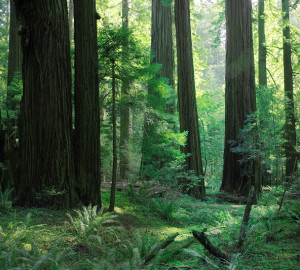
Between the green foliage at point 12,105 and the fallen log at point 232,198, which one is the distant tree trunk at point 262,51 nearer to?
the fallen log at point 232,198

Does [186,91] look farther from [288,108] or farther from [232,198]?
[288,108]

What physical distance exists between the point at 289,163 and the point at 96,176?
10328 mm

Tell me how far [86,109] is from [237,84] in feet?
23.3

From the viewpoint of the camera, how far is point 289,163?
45.2 feet

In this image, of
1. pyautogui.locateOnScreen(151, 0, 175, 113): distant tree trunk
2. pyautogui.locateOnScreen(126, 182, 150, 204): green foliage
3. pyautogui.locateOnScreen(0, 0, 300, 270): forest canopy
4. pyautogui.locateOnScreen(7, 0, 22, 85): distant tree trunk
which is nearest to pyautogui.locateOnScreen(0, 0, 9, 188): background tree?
pyautogui.locateOnScreen(0, 0, 300, 270): forest canopy

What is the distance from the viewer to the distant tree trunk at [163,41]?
1234 centimetres

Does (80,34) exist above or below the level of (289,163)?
above

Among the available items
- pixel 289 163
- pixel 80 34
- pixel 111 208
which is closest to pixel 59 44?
pixel 80 34

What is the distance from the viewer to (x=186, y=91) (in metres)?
10.7

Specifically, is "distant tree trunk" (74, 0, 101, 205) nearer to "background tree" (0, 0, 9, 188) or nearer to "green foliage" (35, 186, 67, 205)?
"green foliage" (35, 186, 67, 205)

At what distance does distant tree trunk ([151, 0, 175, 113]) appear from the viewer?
1234cm

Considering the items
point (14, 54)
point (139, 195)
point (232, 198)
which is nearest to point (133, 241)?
point (139, 195)

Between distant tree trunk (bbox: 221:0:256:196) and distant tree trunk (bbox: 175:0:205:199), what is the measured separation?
1.62 m

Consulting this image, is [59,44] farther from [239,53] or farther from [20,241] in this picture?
[239,53]
